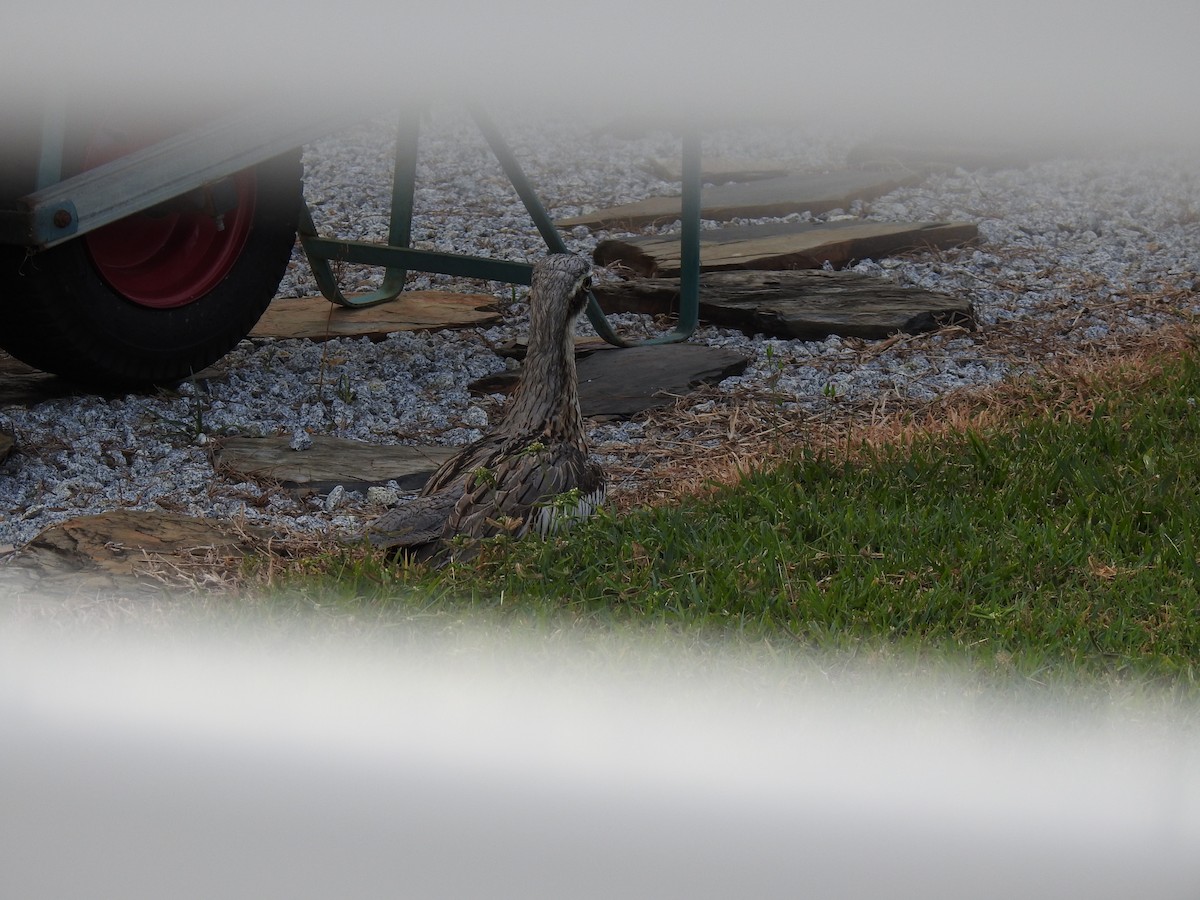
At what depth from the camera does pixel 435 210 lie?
7.10m

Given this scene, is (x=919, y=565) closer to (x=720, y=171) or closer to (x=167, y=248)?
(x=167, y=248)

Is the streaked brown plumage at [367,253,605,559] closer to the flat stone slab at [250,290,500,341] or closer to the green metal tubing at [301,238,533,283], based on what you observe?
the green metal tubing at [301,238,533,283]

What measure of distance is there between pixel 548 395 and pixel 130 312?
154 centimetres

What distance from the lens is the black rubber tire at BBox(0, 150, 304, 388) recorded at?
157 inches

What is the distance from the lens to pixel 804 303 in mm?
5523

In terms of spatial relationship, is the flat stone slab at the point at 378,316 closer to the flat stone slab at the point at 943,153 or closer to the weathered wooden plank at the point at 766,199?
the weathered wooden plank at the point at 766,199

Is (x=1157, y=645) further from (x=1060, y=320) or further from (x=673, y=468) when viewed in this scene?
(x=1060, y=320)

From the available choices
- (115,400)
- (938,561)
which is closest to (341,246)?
(115,400)

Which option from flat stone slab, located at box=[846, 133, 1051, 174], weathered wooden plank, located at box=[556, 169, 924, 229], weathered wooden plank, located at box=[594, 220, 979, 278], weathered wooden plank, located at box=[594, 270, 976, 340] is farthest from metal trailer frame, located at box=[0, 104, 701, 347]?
flat stone slab, located at box=[846, 133, 1051, 174]

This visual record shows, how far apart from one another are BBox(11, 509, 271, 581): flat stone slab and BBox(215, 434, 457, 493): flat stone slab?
0.48 metres

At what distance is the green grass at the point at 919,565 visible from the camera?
2594 millimetres

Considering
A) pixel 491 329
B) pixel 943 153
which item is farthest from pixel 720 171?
pixel 491 329

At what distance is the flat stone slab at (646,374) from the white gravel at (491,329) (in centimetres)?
12

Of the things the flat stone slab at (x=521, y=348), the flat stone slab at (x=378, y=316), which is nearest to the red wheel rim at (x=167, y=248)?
the flat stone slab at (x=378, y=316)
